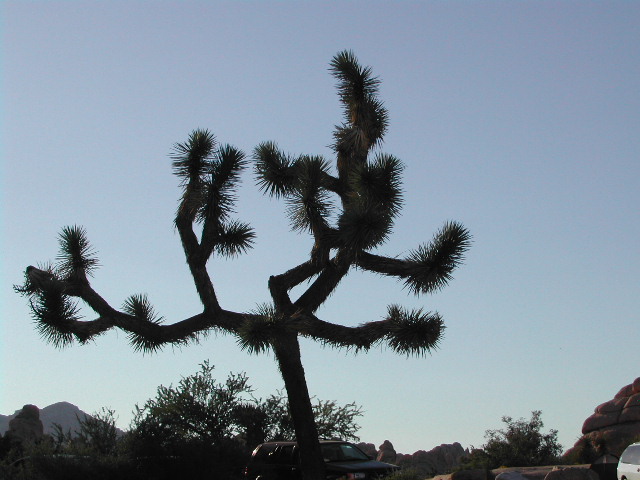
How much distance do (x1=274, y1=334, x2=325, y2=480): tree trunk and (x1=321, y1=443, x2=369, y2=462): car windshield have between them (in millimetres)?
1543

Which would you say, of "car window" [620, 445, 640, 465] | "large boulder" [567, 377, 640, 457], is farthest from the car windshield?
"large boulder" [567, 377, 640, 457]

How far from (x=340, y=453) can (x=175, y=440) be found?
5329mm

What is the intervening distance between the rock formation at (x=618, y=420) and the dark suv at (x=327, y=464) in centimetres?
2097

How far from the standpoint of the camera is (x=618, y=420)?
3862 cm

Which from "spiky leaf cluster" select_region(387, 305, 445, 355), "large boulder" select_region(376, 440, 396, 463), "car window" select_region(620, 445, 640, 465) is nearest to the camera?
"spiky leaf cluster" select_region(387, 305, 445, 355)

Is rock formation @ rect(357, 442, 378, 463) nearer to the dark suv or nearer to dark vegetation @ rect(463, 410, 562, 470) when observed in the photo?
dark vegetation @ rect(463, 410, 562, 470)

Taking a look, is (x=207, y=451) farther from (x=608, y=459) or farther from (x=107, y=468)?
(x=608, y=459)

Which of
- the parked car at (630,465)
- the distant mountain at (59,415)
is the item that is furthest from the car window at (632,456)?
the distant mountain at (59,415)

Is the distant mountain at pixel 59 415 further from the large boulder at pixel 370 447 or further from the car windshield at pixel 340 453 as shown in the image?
the car windshield at pixel 340 453

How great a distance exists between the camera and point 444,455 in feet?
184

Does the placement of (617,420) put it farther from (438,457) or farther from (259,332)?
(259,332)

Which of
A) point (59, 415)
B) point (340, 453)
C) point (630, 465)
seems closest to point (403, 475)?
point (340, 453)

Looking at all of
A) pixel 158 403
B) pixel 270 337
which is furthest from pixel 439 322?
pixel 158 403

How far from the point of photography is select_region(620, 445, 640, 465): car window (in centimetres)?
1922
